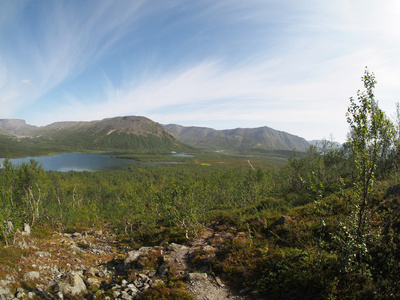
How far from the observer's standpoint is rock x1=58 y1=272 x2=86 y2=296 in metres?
12.0

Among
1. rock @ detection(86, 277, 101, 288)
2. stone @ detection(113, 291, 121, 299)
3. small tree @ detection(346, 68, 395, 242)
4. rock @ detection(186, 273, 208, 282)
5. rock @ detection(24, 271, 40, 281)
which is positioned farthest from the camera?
rock @ detection(86, 277, 101, 288)

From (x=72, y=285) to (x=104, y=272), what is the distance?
11.1 feet

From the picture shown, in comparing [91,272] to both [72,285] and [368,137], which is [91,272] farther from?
[368,137]

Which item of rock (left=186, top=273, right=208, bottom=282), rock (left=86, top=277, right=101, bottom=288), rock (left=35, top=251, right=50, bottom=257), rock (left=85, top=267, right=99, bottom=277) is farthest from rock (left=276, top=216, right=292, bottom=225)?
rock (left=35, top=251, right=50, bottom=257)

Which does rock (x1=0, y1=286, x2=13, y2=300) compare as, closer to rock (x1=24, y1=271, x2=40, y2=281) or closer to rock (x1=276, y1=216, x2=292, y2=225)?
rock (x1=24, y1=271, x2=40, y2=281)

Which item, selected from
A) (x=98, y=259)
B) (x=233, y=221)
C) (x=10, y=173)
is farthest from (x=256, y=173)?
(x=10, y=173)

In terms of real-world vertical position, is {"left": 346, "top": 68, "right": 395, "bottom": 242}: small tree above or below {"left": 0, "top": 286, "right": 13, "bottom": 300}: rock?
above

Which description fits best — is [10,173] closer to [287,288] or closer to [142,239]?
[142,239]

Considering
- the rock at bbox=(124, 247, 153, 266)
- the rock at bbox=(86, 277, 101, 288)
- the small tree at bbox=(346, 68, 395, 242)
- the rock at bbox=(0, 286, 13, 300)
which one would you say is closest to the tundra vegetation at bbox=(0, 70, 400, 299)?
the small tree at bbox=(346, 68, 395, 242)

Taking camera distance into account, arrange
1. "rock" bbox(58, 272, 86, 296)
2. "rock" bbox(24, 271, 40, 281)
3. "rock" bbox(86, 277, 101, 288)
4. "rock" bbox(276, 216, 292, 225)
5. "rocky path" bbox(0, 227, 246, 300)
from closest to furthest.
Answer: "rocky path" bbox(0, 227, 246, 300) < "rock" bbox(58, 272, 86, 296) < "rock" bbox(24, 271, 40, 281) < "rock" bbox(86, 277, 101, 288) < "rock" bbox(276, 216, 292, 225)

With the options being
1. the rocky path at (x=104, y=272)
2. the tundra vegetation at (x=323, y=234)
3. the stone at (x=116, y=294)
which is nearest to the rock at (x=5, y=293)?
the rocky path at (x=104, y=272)

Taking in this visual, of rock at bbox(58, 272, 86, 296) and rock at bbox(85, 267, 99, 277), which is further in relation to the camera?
rock at bbox(85, 267, 99, 277)

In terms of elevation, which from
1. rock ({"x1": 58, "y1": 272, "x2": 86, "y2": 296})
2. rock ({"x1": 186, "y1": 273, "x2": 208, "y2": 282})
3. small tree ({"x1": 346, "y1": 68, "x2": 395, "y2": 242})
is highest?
small tree ({"x1": 346, "y1": 68, "x2": 395, "y2": 242})

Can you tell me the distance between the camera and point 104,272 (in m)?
16.0
